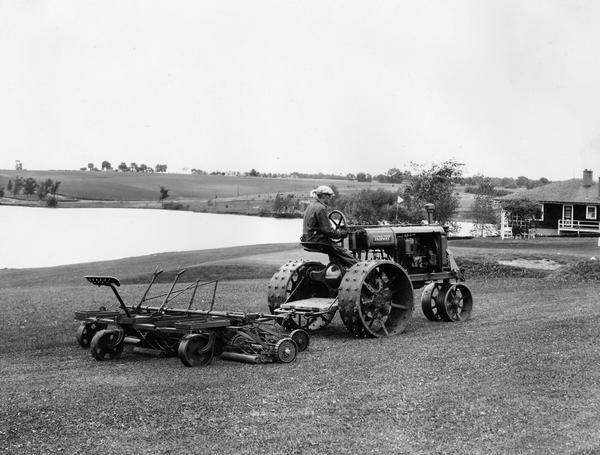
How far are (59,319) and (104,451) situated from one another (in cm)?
858

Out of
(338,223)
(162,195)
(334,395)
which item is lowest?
(334,395)

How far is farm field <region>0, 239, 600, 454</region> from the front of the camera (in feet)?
23.1

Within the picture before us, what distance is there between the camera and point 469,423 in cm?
756

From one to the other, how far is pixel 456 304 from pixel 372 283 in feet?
9.04

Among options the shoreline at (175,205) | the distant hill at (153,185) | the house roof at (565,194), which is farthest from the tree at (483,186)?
the shoreline at (175,205)

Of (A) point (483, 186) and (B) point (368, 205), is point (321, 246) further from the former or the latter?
(A) point (483, 186)

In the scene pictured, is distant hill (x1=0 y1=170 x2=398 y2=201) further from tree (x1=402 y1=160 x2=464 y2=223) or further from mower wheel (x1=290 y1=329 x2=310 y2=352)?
mower wheel (x1=290 y1=329 x2=310 y2=352)

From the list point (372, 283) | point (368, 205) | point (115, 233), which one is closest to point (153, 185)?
point (115, 233)

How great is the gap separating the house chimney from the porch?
13.6 ft

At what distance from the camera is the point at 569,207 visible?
5666 centimetres

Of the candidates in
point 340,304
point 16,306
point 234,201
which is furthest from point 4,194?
point 340,304

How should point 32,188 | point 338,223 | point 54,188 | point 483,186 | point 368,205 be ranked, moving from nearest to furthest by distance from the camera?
point 338,223, point 368,205, point 483,186, point 54,188, point 32,188

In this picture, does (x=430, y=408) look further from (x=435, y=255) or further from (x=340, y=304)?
(x=435, y=255)

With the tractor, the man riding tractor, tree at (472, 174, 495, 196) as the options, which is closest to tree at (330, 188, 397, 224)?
tree at (472, 174, 495, 196)
